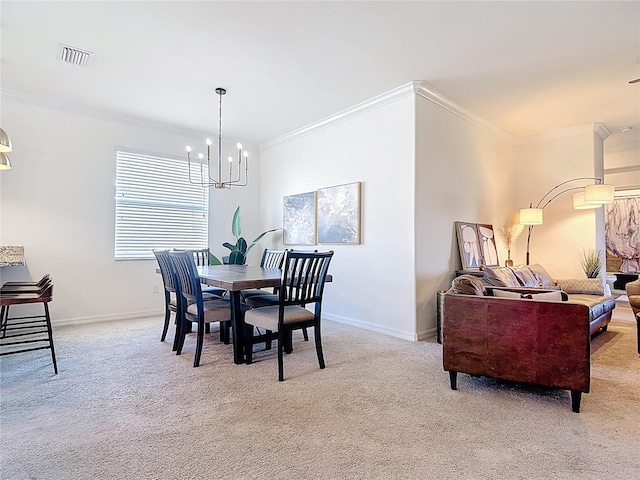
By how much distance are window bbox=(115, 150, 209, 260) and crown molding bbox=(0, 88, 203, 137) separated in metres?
0.41

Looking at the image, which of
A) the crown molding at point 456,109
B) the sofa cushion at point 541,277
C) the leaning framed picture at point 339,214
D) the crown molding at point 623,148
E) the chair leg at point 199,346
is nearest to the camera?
the chair leg at point 199,346

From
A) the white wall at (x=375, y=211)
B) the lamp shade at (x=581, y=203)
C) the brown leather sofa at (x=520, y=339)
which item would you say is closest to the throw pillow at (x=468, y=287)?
the brown leather sofa at (x=520, y=339)

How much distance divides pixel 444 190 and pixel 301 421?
125 inches

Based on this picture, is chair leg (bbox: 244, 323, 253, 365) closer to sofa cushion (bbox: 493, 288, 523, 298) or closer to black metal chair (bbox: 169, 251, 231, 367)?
black metal chair (bbox: 169, 251, 231, 367)

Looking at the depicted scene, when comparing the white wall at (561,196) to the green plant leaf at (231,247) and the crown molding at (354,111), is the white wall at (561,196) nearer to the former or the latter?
the crown molding at (354,111)

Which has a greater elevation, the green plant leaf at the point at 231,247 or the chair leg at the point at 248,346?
the green plant leaf at the point at 231,247

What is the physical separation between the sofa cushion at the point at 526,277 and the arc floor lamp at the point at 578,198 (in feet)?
3.03

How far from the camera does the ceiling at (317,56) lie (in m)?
2.65

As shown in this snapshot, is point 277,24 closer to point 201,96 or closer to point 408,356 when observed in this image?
point 201,96

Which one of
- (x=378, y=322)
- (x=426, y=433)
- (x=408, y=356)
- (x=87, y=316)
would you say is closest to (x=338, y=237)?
(x=378, y=322)

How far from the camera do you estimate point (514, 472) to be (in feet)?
5.26

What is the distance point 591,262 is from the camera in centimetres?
497

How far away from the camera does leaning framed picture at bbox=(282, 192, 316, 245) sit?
5.13 metres

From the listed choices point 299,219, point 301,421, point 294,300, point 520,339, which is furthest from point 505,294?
point 299,219
